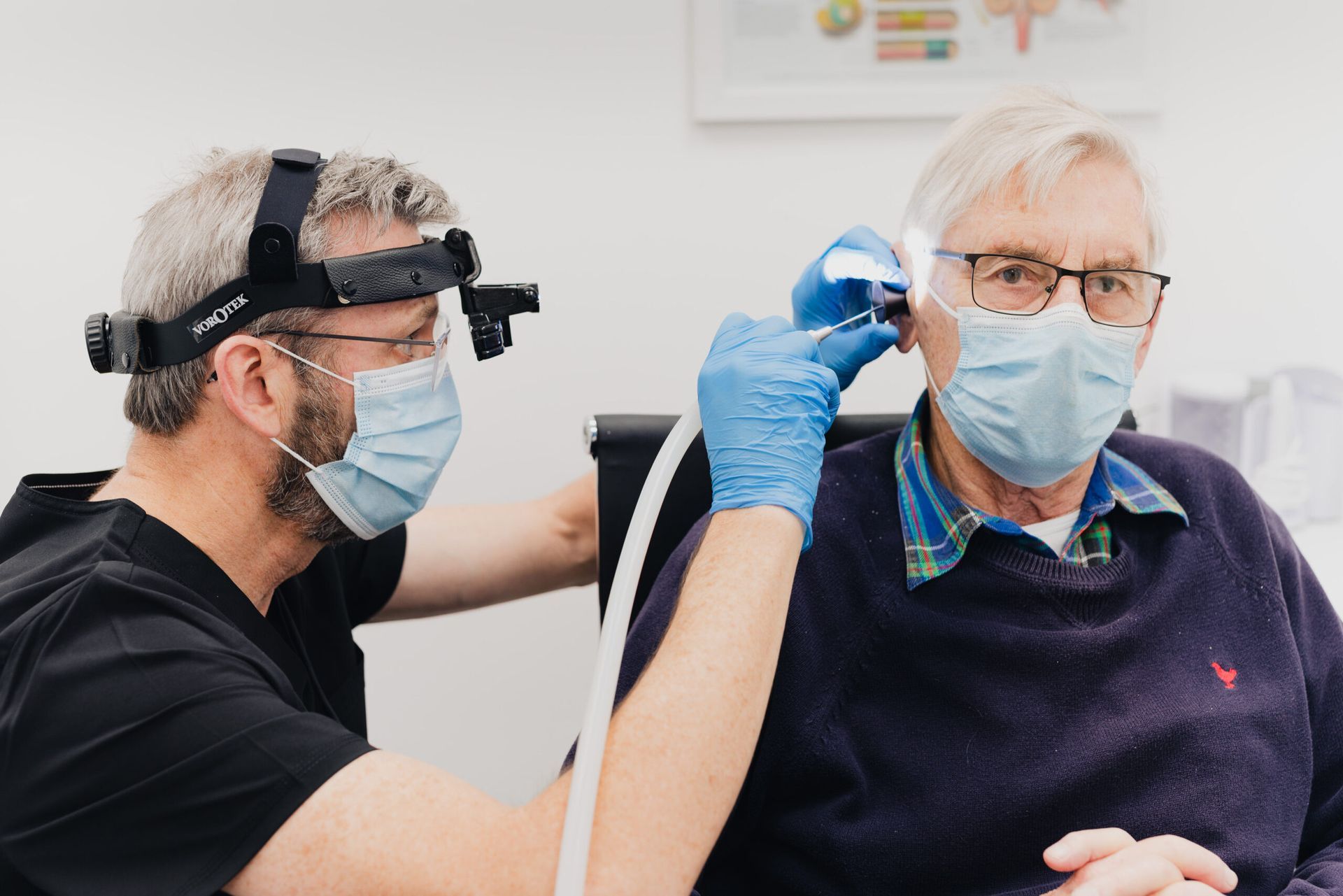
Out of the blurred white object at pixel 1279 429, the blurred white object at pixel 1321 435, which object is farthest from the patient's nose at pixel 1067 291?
the blurred white object at pixel 1321 435

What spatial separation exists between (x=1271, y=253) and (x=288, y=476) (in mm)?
1894

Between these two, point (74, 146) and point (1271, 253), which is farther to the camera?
point (1271, 253)

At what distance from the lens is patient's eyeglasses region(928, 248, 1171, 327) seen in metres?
1.19

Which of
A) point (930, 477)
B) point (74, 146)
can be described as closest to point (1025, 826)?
point (930, 477)

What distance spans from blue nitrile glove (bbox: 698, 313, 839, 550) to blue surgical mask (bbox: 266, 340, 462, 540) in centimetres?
33

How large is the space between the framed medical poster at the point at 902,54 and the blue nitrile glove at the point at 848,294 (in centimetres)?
58

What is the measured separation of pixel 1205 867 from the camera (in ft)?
3.34

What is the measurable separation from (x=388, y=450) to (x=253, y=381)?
161mm

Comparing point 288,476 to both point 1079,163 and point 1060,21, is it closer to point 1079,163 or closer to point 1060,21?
point 1079,163

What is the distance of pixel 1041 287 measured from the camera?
3.93ft

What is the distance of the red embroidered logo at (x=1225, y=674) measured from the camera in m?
1.21

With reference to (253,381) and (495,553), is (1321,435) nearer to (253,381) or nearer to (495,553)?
(495,553)

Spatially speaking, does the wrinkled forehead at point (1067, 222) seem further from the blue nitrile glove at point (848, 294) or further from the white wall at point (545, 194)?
the white wall at point (545, 194)

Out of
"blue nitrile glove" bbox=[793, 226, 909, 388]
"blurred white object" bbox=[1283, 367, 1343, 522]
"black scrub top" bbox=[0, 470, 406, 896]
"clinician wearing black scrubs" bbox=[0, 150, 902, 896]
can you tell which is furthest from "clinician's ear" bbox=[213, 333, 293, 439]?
"blurred white object" bbox=[1283, 367, 1343, 522]
